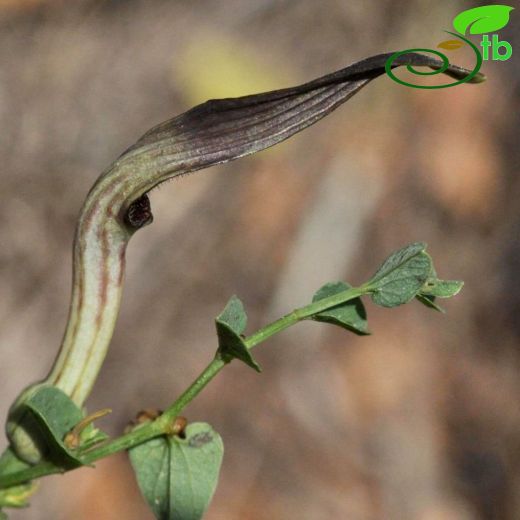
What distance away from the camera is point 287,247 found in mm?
3447

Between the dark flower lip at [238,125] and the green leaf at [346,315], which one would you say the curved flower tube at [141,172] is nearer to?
the dark flower lip at [238,125]

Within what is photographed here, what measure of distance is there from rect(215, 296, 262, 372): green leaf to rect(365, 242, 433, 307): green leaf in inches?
6.2

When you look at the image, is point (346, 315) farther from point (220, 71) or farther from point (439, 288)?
point (220, 71)

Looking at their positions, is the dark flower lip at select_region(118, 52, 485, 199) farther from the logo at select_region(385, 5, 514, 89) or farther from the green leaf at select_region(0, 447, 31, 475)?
the logo at select_region(385, 5, 514, 89)

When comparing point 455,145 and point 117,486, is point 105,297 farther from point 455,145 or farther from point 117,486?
point 455,145

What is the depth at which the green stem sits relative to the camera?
113 cm

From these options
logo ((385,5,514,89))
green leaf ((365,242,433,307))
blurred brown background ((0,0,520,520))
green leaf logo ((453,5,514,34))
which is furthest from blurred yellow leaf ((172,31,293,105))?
green leaf ((365,242,433,307))

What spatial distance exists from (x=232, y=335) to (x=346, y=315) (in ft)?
0.61

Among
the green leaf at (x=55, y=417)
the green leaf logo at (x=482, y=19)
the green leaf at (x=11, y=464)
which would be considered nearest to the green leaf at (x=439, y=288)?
the green leaf at (x=55, y=417)

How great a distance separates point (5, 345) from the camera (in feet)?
10.0

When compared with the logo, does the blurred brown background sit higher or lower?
lower

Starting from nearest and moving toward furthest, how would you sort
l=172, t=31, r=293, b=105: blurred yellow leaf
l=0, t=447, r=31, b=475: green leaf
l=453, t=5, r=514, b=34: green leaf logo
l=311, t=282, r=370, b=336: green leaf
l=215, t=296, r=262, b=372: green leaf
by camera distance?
l=215, t=296, r=262, b=372: green leaf, l=311, t=282, r=370, b=336: green leaf, l=0, t=447, r=31, b=475: green leaf, l=453, t=5, r=514, b=34: green leaf logo, l=172, t=31, r=293, b=105: blurred yellow leaf

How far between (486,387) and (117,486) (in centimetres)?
131

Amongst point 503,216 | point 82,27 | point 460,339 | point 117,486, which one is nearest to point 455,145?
point 503,216
